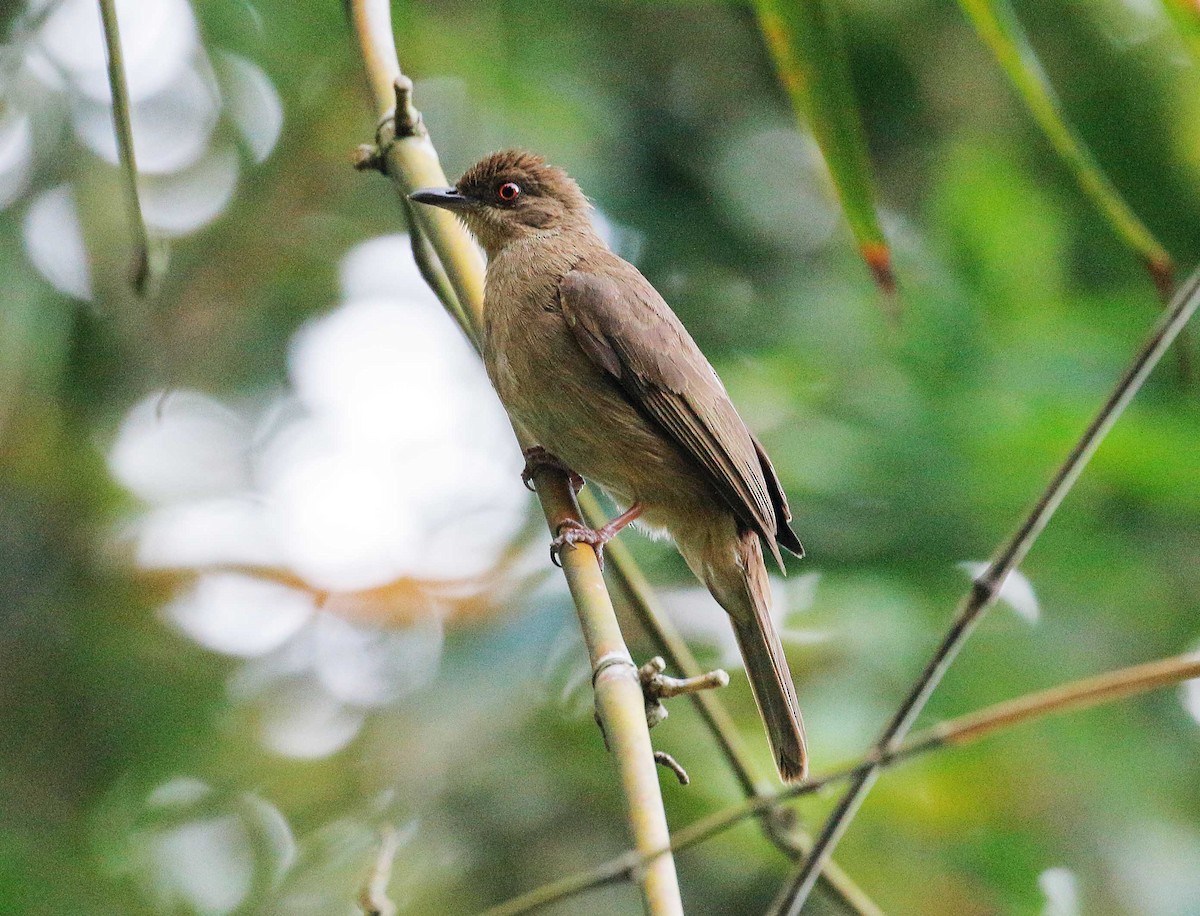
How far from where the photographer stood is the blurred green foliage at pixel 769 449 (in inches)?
181

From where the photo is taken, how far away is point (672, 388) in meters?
3.71

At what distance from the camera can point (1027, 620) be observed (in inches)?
190

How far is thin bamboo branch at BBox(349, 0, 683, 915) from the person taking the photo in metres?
1.74

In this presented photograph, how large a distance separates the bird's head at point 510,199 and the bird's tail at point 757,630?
3.96ft

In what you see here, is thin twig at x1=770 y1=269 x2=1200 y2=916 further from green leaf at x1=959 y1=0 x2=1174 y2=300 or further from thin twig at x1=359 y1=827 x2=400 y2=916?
green leaf at x1=959 y1=0 x2=1174 y2=300

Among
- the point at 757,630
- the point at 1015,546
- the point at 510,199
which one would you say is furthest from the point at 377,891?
the point at 510,199

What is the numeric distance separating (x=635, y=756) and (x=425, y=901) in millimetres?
3316

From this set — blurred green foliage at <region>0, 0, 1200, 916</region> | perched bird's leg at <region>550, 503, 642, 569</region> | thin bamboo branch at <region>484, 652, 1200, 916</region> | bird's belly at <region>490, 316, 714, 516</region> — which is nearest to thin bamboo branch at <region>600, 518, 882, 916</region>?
perched bird's leg at <region>550, 503, 642, 569</region>

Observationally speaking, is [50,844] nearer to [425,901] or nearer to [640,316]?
[425,901]

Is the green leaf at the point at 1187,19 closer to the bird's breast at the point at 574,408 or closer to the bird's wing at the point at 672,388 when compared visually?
the bird's wing at the point at 672,388

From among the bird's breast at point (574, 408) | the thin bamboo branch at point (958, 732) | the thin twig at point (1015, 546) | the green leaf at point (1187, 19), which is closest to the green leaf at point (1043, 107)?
the green leaf at point (1187, 19)

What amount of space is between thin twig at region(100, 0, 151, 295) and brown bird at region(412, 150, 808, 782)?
0.97 meters

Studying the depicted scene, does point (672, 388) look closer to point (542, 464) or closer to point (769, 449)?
point (542, 464)

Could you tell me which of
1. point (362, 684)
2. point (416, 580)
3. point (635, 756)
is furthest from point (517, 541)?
point (635, 756)
